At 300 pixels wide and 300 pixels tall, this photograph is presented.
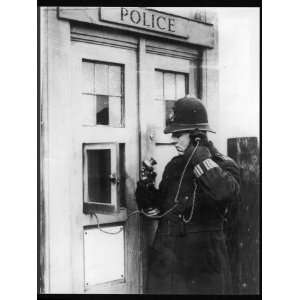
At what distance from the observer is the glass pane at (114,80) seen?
125 inches

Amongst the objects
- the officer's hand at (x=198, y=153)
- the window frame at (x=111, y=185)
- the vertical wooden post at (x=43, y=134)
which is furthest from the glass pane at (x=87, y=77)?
the officer's hand at (x=198, y=153)

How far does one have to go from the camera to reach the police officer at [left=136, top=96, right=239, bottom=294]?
306 centimetres

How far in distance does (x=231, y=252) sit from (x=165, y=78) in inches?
50.6

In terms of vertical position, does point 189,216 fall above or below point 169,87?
below

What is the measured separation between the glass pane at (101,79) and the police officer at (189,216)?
0.49 metres

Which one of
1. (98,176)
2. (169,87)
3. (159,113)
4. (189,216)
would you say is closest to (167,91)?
(169,87)

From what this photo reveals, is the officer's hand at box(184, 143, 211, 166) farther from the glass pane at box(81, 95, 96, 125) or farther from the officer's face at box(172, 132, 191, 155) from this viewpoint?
the glass pane at box(81, 95, 96, 125)

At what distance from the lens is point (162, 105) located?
3291 millimetres

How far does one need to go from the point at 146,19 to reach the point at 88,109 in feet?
2.34

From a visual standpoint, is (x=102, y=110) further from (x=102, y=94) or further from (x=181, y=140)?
(x=181, y=140)

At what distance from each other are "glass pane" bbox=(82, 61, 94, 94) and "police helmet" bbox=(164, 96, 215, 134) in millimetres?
552

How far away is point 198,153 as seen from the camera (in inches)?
119

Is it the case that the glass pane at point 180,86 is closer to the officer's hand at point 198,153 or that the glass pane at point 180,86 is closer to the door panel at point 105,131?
the door panel at point 105,131

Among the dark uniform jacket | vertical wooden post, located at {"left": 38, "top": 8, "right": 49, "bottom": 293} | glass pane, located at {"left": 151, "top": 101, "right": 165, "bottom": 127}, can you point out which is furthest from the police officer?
vertical wooden post, located at {"left": 38, "top": 8, "right": 49, "bottom": 293}
